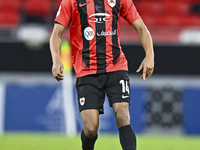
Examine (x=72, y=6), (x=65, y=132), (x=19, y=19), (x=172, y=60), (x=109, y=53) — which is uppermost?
(x=19, y=19)

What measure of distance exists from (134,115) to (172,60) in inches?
69.9

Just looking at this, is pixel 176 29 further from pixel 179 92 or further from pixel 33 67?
pixel 33 67

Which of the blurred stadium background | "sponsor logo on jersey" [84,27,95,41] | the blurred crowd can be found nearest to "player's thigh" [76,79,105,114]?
"sponsor logo on jersey" [84,27,95,41]

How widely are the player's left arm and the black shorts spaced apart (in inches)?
9.3

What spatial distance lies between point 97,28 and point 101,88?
0.58m

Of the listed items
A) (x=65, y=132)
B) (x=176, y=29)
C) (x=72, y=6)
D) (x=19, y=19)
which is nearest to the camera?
(x=72, y=6)

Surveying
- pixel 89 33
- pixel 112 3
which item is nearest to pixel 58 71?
pixel 89 33

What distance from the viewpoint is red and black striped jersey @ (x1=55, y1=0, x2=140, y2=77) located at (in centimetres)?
430

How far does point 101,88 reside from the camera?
4.29 metres

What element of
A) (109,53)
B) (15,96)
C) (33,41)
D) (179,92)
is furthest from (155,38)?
(109,53)

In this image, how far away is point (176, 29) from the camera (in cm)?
1084

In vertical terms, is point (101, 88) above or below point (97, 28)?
below

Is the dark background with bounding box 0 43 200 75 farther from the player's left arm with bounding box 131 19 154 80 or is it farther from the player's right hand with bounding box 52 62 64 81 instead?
the player's right hand with bounding box 52 62 64 81

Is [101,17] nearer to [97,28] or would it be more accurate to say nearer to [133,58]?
[97,28]
